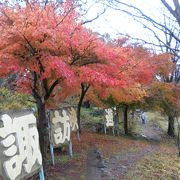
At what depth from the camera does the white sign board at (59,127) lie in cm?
1233

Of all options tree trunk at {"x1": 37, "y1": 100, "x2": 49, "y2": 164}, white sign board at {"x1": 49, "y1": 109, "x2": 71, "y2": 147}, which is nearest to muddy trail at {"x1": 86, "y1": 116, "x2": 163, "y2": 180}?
white sign board at {"x1": 49, "y1": 109, "x2": 71, "y2": 147}

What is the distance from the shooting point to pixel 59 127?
1266cm

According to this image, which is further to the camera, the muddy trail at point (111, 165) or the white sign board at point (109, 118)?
the white sign board at point (109, 118)

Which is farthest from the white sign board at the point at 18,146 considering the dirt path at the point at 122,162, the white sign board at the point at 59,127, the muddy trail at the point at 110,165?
the white sign board at the point at 59,127

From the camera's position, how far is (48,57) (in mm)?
10336

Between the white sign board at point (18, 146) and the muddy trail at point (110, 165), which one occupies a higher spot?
the white sign board at point (18, 146)

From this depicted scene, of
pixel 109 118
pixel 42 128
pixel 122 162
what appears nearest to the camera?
pixel 42 128

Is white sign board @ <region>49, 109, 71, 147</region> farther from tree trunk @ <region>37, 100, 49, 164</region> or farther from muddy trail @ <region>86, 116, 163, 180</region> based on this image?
muddy trail @ <region>86, 116, 163, 180</region>

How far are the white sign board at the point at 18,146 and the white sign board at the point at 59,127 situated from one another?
424cm

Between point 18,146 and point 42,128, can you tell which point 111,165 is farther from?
point 18,146

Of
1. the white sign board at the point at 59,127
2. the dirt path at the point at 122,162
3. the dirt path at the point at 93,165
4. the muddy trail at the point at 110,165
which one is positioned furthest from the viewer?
the white sign board at the point at 59,127

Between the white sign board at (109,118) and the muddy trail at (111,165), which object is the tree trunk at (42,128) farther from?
the white sign board at (109,118)

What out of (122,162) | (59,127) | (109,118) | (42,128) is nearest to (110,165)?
(122,162)

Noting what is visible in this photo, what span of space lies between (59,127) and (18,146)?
558 cm
